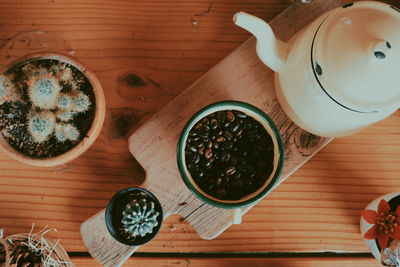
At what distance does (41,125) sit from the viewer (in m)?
0.76

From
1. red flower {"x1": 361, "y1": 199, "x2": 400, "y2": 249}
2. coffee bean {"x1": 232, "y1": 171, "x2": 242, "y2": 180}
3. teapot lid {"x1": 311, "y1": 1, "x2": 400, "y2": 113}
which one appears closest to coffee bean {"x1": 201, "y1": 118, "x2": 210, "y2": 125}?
coffee bean {"x1": 232, "y1": 171, "x2": 242, "y2": 180}

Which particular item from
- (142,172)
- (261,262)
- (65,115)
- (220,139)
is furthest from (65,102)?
(261,262)

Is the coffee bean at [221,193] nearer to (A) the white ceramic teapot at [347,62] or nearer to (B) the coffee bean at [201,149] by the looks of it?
(B) the coffee bean at [201,149]

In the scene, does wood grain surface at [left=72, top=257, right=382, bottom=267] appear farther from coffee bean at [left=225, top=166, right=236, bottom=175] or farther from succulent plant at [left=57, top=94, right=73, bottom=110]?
succulent plant at [left=57, top=94, right=73, bottom=110]

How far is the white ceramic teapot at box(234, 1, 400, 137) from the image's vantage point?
1.74 feet

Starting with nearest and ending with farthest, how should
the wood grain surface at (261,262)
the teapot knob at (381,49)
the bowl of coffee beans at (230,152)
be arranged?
the teapot knob at (381,49)
the bowl of coffee beans at (230,152)
the wood grain surface at (261,262)

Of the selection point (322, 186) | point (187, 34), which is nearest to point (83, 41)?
point (187, 34)

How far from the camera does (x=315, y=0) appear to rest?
78cm

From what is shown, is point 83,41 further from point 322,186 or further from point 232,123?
point 322,186

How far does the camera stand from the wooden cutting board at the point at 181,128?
0.75 meters

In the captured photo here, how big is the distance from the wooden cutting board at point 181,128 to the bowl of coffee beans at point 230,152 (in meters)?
0.06

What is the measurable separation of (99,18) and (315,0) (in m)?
0.45

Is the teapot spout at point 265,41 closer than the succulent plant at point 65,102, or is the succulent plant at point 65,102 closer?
the teapot spout at point 265,41

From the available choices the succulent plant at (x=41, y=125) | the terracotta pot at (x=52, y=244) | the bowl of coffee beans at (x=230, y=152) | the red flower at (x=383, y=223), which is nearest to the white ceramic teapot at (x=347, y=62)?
the bowl of coffee beans at (x=230, y=152)
